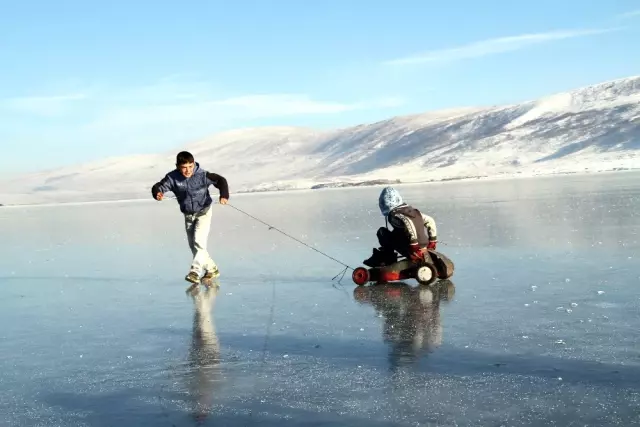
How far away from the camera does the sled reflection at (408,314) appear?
199 inches

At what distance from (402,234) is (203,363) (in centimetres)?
370

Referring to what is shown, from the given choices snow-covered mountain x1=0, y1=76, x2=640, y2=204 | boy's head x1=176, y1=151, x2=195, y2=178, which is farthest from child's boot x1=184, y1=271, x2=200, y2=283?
snow-covered mountain x1=0, y1=76, x2=640, y2=204

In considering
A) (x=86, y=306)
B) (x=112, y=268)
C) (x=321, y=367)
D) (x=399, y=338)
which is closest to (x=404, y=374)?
(x=321, y=367)

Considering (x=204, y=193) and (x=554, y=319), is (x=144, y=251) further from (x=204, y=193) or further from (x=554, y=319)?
(x=554, y=319)

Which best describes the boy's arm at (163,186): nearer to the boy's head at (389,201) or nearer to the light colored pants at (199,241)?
the light colored pants at (199,241)

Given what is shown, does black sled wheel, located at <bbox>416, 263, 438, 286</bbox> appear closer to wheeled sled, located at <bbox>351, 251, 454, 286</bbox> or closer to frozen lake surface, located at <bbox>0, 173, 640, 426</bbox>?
wheeled sled, located at <bbox>351, 251, 454, 286</bbox>

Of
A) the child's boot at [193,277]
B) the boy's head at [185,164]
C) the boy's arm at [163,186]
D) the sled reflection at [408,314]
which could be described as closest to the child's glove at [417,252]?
the sled reflection at [408,314]

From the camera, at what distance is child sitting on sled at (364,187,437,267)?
8.11 m

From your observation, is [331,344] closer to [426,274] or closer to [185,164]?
[426,274]

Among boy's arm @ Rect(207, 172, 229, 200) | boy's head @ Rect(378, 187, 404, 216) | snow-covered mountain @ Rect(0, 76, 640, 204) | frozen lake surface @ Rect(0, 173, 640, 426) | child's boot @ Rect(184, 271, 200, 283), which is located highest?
snow-covered mountain @ Rect(0, 76, 640, 204)

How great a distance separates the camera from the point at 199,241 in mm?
9539

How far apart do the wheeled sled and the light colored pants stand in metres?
2.13

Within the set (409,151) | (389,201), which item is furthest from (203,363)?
(409,151)

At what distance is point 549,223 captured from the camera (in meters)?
13.9
